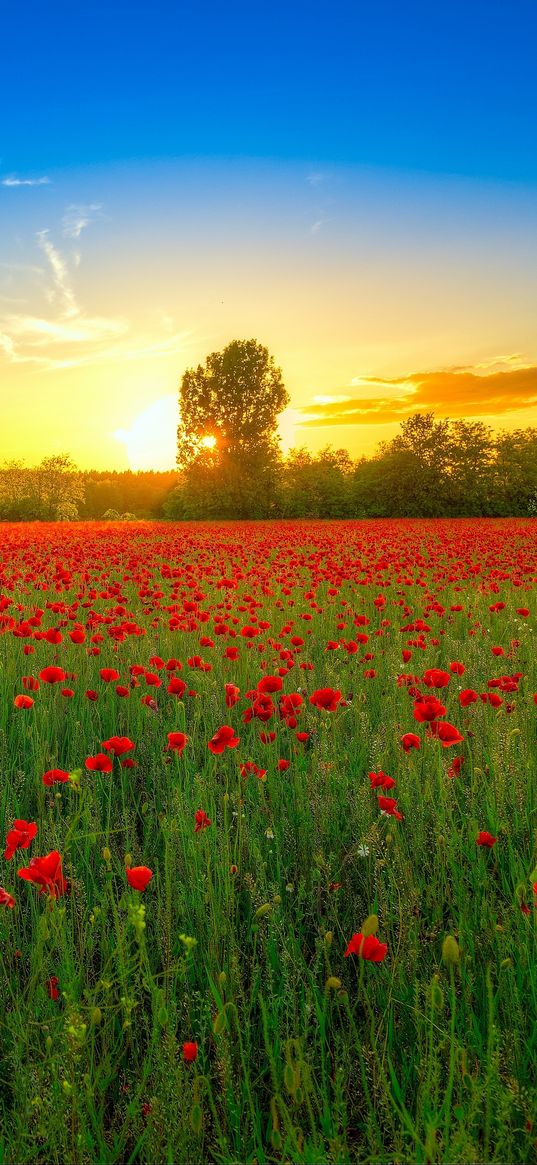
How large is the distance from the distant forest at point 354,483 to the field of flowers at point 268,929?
42380mm

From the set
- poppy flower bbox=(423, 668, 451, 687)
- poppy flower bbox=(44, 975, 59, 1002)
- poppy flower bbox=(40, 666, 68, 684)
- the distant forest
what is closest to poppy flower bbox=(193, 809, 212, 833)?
poppy flower bbox=(44, 975, 59, 1002)

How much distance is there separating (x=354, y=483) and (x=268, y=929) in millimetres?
47524

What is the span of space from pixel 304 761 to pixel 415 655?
2.47 metres

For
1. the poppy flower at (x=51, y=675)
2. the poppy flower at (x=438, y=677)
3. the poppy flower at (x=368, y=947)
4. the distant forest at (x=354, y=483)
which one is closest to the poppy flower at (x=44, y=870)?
the poppy flower at (x=368, y=947)

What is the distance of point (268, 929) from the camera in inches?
83.7

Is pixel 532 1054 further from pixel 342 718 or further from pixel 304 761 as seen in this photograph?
pixel 342 718

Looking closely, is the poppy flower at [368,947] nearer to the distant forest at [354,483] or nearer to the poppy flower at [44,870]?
the poppy flower at [44,870]

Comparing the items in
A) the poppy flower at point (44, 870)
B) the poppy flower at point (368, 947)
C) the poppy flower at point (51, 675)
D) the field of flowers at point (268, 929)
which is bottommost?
the field of flowers at point (268, 929)

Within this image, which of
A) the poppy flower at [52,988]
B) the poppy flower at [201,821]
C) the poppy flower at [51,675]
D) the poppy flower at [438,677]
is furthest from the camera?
the poppy flower at [438,677]

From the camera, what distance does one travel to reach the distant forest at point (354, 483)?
150 ft

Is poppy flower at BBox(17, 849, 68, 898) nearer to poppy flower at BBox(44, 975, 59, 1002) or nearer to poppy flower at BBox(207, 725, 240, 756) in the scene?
poppy flower at BBox(44, 975, 59, 1002)

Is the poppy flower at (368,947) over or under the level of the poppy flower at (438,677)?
under

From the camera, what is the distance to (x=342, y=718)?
3938 millimetres

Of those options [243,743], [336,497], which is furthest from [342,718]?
[336,497]
